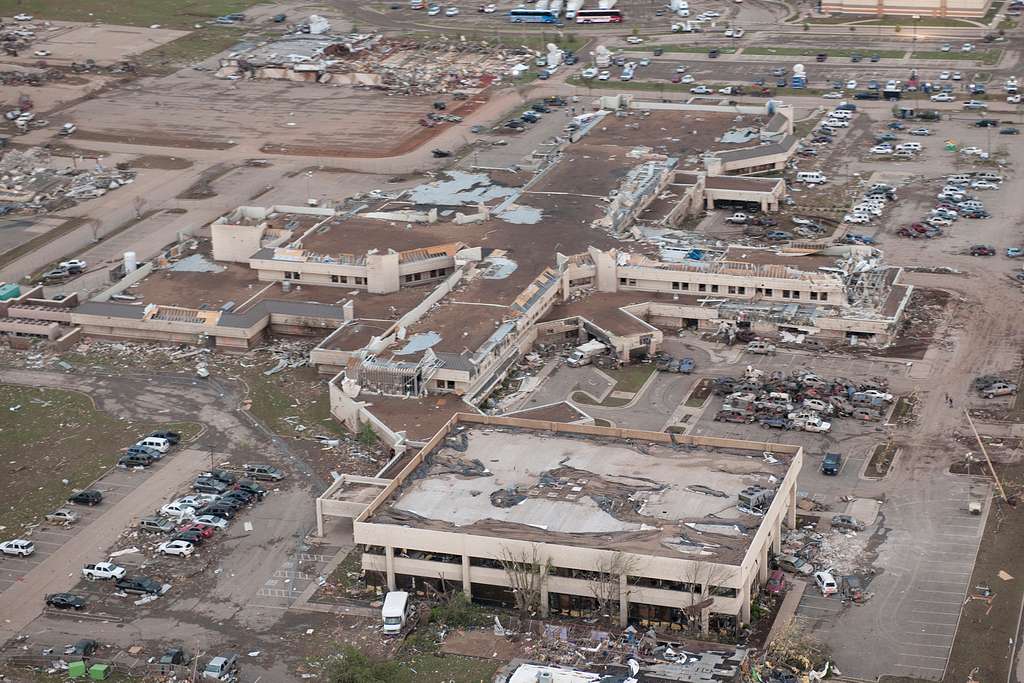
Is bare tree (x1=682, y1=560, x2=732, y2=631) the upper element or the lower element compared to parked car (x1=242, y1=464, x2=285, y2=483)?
upper

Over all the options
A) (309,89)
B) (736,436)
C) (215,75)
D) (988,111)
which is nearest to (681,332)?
(736,436)

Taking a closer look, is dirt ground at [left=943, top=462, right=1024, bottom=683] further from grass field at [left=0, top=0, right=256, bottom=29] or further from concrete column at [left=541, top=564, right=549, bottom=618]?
grass field at [left=0, top=0, right=256, bottom=29]

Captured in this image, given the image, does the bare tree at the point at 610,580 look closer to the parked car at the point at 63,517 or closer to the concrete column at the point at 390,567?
the concrete column at the point at 390,567

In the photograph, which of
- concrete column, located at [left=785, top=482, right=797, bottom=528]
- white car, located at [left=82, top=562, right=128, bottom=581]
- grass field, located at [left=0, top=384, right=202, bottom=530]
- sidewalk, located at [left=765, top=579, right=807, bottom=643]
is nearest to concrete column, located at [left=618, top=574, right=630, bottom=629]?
sidewalk, located at [left=765, top=579, right=807, bottom=643]

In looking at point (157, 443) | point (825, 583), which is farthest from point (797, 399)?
point (157, 443)

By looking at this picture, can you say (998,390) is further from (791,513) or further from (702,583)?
(702,583)

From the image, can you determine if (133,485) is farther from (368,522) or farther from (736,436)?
(736,436)
